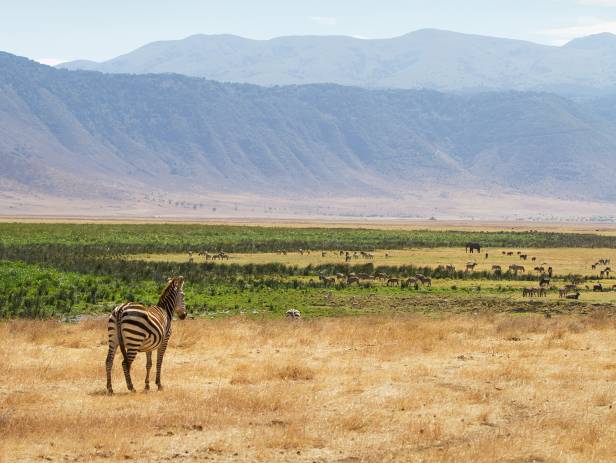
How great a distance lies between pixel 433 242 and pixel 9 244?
116ft

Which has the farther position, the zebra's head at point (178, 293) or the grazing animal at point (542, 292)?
the grazing animal at point (542, 292)

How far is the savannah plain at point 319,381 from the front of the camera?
1343 cm

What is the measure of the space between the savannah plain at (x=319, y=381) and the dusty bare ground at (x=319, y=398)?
4 centimetres

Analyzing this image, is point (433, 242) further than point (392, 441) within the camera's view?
Yes

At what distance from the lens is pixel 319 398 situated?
16.5 metres

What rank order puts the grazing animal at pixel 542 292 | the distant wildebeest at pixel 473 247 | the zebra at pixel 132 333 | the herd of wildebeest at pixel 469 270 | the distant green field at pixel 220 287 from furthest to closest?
1. the distant wildebeest at pixel 473 247
2. the herd of wildebeest at pixel 469 270
3. the grazing animal at pixel 542 292
4. the distant green field at pixel 220 287
5. the zebra at pixel 132 333

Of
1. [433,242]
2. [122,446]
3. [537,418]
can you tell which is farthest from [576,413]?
[433,242]

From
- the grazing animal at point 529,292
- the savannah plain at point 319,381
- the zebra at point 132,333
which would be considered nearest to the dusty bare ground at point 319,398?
the savannah plain at point 319,381

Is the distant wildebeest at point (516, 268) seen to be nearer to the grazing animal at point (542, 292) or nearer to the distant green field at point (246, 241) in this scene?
the grazing animal at point (542, 292)

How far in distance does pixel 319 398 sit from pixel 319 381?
152 cm

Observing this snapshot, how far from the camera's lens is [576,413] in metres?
15.6

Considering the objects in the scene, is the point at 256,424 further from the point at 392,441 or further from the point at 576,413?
the point at 576,413

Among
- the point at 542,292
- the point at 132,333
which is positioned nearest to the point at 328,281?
the point at 542,292

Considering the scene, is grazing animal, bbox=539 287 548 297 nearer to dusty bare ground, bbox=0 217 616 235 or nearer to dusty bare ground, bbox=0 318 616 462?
dusty bare ground, bbox=0 318 616 462
